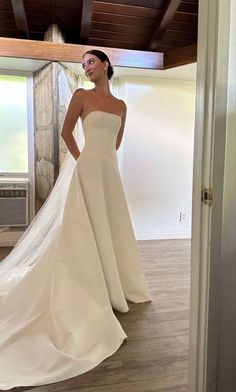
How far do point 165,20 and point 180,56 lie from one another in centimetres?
41

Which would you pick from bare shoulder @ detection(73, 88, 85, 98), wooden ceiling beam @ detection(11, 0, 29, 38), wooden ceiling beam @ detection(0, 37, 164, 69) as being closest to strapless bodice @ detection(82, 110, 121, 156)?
bare shoulder @ detection(73, 88, 85, 98)

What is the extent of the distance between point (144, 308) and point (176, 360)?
26.8 inches

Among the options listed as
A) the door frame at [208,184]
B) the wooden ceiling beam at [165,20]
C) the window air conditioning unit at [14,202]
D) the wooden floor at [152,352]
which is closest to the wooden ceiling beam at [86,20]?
the wooden ceiling beam at [165,20]

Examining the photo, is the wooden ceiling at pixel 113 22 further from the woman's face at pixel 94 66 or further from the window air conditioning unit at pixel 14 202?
the window air conditioning unit at pixel 14 202

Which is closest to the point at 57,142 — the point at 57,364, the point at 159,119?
the point at 159,119

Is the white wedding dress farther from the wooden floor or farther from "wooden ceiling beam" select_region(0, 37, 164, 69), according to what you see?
"wooden ceiling beam" select_region(0, 37, 164, 69)

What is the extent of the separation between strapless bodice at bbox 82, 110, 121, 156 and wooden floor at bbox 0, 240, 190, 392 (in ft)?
3.93

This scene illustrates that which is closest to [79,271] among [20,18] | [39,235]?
[39,235]

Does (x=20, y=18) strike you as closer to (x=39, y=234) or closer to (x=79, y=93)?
(x=79, y=93)

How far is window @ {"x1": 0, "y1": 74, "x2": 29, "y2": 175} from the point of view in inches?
166

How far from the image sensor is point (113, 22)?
377 cm

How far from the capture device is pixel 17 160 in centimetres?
438

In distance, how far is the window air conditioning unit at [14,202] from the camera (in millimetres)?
4191

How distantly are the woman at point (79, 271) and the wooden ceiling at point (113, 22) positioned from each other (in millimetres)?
1459
